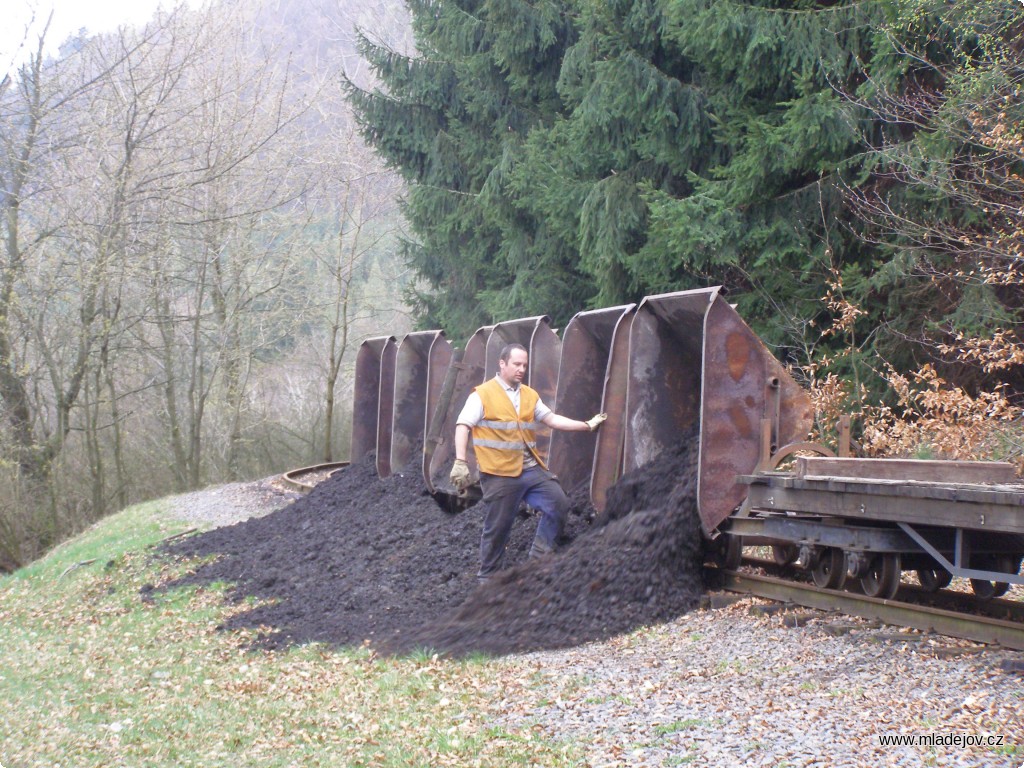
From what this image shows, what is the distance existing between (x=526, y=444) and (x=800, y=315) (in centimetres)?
602

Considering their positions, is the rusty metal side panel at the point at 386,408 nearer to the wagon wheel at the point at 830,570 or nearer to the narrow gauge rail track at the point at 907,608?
the narrow gauge rail track at the point at 907,608

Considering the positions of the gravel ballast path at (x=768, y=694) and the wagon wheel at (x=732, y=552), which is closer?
the gravel ballast path at (x=768, y=694)

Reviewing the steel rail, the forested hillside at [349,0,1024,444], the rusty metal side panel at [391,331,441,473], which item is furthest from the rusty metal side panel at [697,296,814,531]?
the rusty metal side panel at [391,331,441,473]

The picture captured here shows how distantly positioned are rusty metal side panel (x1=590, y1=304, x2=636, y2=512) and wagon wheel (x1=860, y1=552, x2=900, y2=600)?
108 inches

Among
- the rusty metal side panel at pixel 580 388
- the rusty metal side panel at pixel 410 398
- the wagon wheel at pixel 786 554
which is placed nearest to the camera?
the wagon wheel at pixel 786 554

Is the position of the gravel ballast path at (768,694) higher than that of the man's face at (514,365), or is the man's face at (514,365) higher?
the man's face at (514,365)

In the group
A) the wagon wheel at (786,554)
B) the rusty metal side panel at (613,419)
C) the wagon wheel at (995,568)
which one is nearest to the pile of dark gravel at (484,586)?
the rusty metal side panel at (613,419)

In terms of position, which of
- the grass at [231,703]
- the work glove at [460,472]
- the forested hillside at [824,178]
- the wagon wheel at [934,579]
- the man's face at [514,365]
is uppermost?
the forested hillside at [824,178]

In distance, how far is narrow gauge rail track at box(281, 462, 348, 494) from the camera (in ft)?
62.2

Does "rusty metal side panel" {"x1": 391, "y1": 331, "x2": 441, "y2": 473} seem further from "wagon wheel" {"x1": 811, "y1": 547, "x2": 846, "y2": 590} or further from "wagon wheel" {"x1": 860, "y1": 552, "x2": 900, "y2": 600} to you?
"wagon wheel" {"x1": 860, "y1": 552, "x2": 900, "y2": 600}

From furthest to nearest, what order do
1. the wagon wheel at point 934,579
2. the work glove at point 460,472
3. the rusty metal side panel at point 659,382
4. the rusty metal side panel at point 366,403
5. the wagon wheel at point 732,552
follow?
the rusty metal side panel at point 366,403 < the rusty metal side panel at point 659,382 < the work glove at point 460,472 < the wagon wheel at point 732,552 < the wagon wheel at point 934,579

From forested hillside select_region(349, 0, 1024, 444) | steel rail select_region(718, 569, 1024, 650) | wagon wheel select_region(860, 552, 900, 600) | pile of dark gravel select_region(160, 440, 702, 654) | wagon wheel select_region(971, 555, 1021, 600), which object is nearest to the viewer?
steel rail select_region(718, 569, 1024, 650)

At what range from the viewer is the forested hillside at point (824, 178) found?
37.8ft

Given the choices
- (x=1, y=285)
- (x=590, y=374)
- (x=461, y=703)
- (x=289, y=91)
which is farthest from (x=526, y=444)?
(x=289, y=91)
